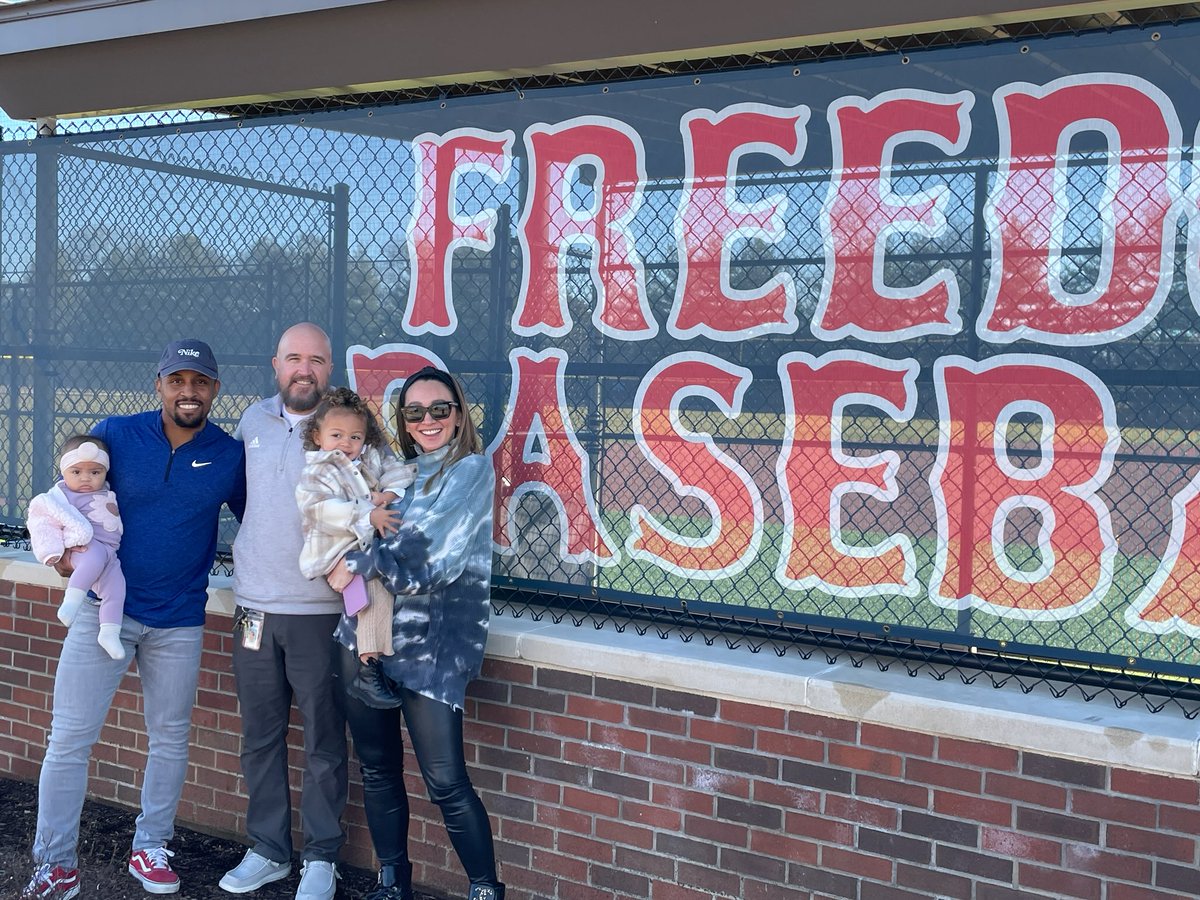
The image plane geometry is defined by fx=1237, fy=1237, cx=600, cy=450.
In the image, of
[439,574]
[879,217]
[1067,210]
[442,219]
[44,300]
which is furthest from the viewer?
[44,300]

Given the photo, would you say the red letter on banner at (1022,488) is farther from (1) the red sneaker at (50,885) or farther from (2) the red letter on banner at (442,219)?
(1) the red sneaker at (50,885)

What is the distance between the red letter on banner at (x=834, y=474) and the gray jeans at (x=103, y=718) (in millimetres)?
2249

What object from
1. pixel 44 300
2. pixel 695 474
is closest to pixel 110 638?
pixel 695 474

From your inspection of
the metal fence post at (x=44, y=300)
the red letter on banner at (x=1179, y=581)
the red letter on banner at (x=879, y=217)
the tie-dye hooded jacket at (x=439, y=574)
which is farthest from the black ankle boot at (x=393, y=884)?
the metal fence post at (x=44, y=300)

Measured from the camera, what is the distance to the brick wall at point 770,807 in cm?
331

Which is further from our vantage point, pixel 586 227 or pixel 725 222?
pixel 586 227

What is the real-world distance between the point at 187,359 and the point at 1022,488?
2.85m

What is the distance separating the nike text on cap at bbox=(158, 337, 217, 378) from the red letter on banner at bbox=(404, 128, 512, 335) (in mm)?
748

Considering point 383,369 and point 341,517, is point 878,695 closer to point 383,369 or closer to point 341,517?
point 341,517

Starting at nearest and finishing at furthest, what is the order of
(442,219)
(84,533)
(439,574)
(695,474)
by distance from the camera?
1. (439,574)
2. (695,474)
3. (84,533)
4. (442,219)

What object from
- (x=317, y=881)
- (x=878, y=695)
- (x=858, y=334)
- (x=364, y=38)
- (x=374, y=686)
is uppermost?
(x=364, y=38)

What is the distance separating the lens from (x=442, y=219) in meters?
4.64

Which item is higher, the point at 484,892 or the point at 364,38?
the point at 364,38

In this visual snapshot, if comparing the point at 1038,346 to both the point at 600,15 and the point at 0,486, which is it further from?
the point at 0,486
